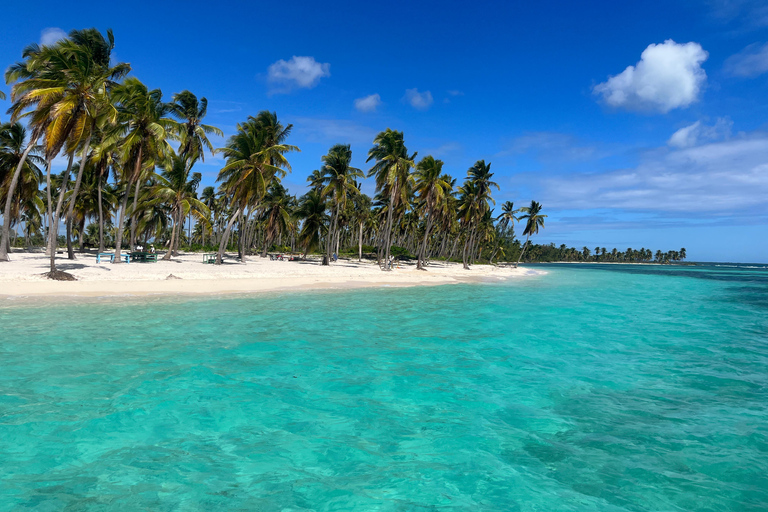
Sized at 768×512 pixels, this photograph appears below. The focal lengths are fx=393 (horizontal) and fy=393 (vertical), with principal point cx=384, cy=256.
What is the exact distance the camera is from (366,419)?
6199mm

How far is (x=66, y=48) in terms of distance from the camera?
21078 millimetres

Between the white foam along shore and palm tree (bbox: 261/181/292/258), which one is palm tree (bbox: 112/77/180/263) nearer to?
the white foam along shore

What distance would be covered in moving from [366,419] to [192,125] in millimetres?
37900

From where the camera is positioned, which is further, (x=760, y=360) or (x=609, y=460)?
(x=760, y=360)

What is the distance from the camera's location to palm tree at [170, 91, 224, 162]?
3521 centimetres

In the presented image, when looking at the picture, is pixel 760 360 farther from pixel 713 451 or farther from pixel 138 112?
pixel 138 112

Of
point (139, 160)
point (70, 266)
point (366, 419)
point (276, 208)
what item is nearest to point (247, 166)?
point (139, 160)

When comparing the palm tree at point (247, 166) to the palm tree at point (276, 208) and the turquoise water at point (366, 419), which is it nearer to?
the palm tree at point (276, 208)

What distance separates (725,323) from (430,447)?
18.2 metres

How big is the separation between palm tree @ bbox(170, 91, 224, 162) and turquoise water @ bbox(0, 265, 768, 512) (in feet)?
90.7

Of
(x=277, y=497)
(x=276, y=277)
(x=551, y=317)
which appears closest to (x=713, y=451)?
(x=277, y=497)

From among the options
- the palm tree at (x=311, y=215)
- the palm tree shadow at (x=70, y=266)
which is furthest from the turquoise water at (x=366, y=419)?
the palm tree at (x=311, y=215)

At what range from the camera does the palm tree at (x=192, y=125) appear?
1386 inches

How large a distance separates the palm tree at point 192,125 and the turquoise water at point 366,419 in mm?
27651
